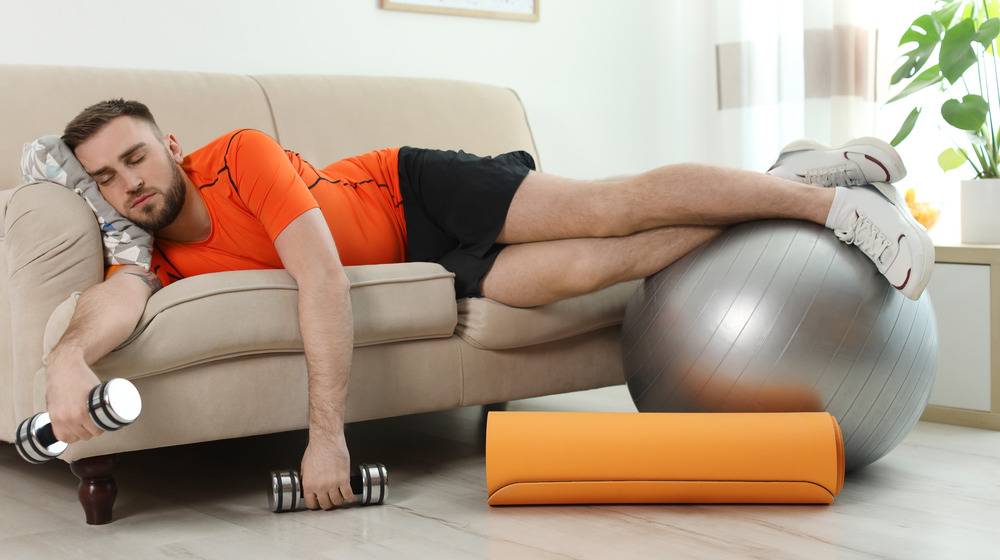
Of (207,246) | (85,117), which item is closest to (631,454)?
(207,246)

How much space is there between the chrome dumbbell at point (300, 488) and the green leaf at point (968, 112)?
5.84 ft

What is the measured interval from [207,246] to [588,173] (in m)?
2.07

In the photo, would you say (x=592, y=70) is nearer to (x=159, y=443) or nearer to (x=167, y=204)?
(x=167, y=204)

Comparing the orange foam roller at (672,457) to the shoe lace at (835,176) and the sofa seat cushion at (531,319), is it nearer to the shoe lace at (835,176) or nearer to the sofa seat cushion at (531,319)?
the sofa seat cushion at (531,319)

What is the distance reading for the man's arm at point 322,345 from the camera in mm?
1714

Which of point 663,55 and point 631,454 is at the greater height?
point 663,55

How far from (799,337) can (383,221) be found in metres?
0.97

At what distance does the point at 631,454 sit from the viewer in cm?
166

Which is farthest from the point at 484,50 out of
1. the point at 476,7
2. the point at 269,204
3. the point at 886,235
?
the point at 886,235

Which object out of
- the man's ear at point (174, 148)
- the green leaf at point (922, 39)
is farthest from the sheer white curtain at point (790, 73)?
the man's ear at point (174, 148)

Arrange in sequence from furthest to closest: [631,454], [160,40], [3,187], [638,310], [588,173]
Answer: [588,173] < [160,40] < [3,187] < [638,310] < [631,454]

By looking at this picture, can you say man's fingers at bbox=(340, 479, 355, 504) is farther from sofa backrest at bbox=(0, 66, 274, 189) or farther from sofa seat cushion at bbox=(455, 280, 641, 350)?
sofa backrest at bbox=(0, 66, 274, 189)

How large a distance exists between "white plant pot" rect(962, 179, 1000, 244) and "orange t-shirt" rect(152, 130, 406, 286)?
1.56 m

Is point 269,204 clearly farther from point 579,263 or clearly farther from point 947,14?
→ point 947,14
